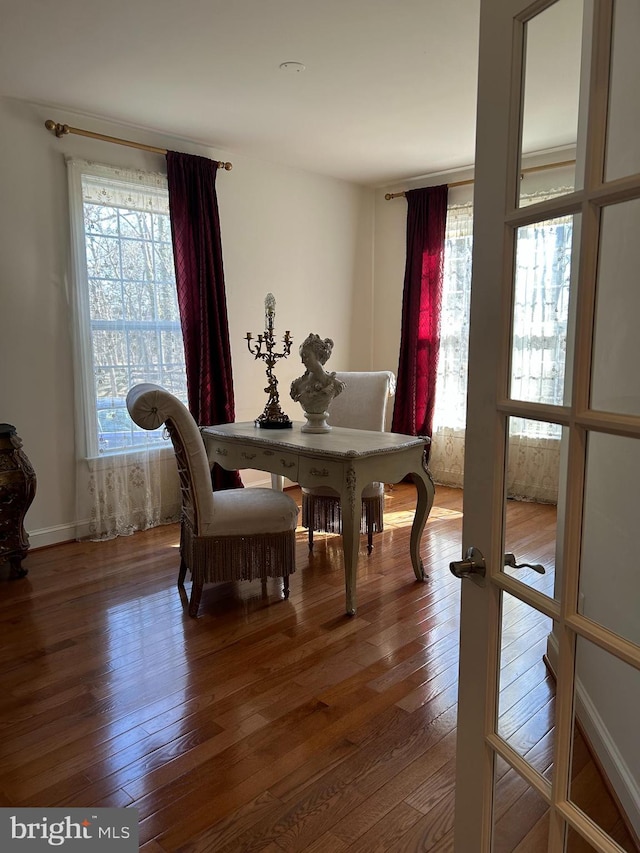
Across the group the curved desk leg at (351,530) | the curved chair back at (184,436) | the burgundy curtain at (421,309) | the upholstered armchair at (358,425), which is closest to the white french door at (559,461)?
the curved desk leg at (351,530)

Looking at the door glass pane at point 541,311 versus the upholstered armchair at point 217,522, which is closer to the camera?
the door glass pane at point 541,311

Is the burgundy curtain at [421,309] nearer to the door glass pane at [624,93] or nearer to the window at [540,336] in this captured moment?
the window at [540,336]

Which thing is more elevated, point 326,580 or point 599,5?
point 599,5

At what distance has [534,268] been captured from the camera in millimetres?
1028

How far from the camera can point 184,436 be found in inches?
109

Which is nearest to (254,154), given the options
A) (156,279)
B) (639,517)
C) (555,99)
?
(156,279)

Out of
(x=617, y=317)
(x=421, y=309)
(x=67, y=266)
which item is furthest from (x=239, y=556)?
(x=421, y=309)

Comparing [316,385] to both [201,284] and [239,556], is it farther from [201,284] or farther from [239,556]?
[201,284]

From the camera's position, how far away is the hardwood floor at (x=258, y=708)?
163 centimetres

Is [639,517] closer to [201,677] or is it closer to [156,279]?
[201,677]

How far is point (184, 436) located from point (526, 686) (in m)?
1.97

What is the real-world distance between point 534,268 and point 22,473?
3.11 meters

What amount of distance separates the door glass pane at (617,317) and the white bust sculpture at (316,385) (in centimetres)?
239

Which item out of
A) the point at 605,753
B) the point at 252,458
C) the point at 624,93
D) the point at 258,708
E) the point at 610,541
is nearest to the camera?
the point at 624,93
